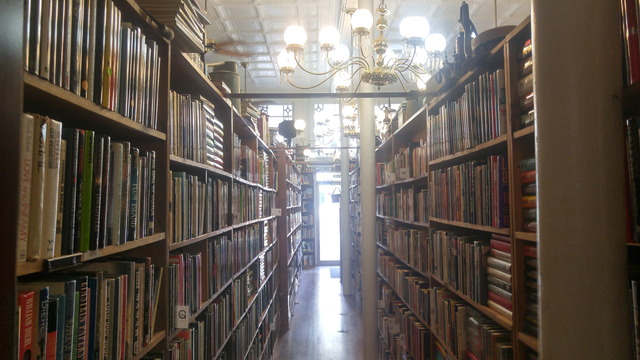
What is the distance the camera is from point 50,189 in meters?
0.74

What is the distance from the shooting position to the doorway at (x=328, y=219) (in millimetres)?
11742

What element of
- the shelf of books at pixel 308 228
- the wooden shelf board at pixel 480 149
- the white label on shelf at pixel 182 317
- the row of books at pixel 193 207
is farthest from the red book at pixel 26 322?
the shelf of books at pixel 308 228

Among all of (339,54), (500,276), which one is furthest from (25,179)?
(339,54)

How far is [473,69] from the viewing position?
5.74ft

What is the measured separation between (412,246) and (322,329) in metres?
3.00

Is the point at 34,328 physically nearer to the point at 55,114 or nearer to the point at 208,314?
the point at 55,114

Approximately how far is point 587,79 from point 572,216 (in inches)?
9.0

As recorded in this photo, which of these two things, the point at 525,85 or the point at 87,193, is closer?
the point at 87,193

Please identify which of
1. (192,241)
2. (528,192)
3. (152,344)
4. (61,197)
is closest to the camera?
(61,197)

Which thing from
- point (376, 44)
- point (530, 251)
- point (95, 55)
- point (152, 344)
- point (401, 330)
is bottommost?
point (401, 330)

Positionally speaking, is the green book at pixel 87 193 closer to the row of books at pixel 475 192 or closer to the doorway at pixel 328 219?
the row of books at pixel 475 192

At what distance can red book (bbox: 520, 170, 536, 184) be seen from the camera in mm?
1304

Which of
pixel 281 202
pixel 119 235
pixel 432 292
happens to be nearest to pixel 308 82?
pixel 281 202

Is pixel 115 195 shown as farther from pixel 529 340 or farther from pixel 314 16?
pixel 314 16
